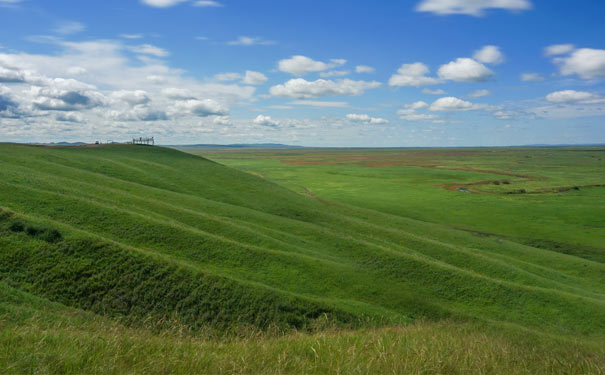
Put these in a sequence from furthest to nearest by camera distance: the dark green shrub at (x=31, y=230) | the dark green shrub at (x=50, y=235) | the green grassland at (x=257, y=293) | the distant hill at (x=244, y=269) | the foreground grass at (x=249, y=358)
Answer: the dark green shrub at (x=31, y=230), the dark green shrub at (x=50, y=235), the distant hill at (x=244, y=269), the green grassland at (x=257, y=293), the foreground grass at (x=249, y=358)

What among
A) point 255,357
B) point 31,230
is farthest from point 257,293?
point 31,230

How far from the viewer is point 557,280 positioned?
35.8 meters

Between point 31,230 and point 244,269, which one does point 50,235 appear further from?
point 244,269

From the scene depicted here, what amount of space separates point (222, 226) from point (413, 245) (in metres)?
19.6

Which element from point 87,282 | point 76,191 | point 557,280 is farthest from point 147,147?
point 557,280

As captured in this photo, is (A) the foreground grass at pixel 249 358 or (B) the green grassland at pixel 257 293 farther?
(B) the green grassland at pixel 257 293

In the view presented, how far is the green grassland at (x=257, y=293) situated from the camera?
8.74 m

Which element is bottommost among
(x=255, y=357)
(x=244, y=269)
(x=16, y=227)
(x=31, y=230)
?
(x=244, y=269)

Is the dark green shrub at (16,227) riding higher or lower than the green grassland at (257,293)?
higher

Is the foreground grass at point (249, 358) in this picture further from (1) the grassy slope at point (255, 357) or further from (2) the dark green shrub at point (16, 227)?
(2) the dark green shrub at point (16, 227)

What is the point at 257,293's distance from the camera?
1978 cm

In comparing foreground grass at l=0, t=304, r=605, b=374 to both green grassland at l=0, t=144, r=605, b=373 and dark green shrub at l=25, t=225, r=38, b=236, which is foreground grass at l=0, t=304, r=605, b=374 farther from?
dark green shrub at l=25, t=225, r=38, b=236

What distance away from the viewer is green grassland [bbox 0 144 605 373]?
874 cm

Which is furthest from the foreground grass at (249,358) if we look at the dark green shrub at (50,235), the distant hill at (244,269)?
the dark green shrub at (50,235)
